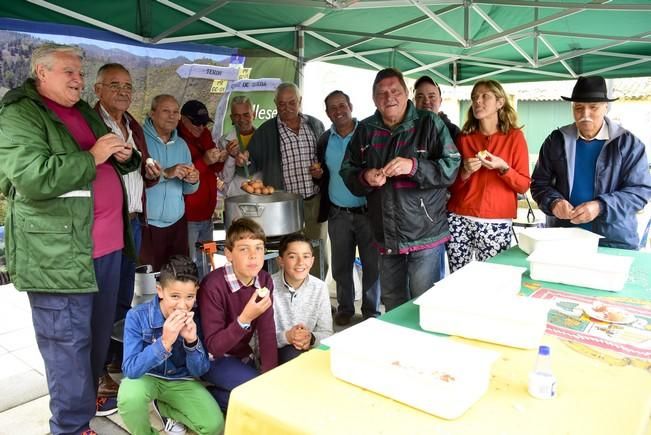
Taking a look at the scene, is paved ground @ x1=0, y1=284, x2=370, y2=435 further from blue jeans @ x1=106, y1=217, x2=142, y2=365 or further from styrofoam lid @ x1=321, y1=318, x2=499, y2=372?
styrofoam lid @ x1=321, y1=318, x2=499, y2=372

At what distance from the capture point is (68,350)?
207 cm

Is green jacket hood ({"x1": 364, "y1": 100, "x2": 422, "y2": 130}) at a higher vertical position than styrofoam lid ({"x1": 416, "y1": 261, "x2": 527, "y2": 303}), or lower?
higher

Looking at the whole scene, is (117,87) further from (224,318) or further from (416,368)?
(416,368)

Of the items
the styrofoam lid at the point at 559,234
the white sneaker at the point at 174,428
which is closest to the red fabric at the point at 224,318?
the white sneaker at the point at 174,428

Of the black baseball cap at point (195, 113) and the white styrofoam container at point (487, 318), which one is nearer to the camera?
the white styrofoam container at point (487, 318)

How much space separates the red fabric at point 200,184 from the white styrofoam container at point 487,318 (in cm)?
235

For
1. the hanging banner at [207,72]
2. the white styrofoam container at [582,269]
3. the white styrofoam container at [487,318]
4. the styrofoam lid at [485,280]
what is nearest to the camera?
the white styrofoam container at [487,318]

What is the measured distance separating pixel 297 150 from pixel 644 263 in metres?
2.35

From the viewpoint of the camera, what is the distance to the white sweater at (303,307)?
2.57m

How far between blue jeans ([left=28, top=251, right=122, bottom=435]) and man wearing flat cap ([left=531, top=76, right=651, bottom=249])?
225 cm

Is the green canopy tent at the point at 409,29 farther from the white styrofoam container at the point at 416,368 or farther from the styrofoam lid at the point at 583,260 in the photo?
the white styrofoam container at the point at 416,368

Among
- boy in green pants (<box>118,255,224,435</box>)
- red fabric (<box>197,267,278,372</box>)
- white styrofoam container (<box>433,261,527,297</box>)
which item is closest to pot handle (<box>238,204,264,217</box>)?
red fabric (<box>197,267,278,372</box>)

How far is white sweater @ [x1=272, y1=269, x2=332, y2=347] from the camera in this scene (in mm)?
2574

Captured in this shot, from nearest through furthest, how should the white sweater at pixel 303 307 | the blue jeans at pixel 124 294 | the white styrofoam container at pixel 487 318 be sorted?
the white styrofoam container at pixel 487 318 < the white sweater at pixel 303 307 < the blue jeans at pixel 124 294
